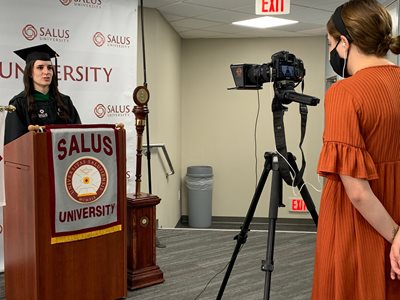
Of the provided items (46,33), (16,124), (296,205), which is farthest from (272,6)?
(296,205)

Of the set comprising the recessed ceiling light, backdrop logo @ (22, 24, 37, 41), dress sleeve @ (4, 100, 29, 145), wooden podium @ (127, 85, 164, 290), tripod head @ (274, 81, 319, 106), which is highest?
the recessed ceiling light

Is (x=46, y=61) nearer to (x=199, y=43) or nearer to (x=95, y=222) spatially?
(x=95, y=222)

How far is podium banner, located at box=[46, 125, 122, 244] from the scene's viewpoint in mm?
1971

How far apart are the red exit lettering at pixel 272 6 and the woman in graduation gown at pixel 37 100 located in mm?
1889

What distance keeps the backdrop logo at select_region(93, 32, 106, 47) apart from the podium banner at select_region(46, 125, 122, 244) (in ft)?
5.17

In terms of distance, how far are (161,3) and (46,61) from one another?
1930 millimetres

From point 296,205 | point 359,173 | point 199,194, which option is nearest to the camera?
point 359,173

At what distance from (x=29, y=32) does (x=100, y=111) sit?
2.73 ft

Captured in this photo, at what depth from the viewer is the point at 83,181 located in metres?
2.08

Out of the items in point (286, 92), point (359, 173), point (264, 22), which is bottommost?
point (359, 173)

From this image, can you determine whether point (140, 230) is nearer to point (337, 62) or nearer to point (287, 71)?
point (287, 71)

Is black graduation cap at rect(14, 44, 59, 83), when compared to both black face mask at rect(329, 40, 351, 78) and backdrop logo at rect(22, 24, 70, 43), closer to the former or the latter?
backdrop logo at rect(22, 24, 70, 43)

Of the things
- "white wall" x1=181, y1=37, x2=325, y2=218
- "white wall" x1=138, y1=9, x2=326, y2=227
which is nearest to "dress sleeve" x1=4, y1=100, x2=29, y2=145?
"white wall" x1=138, y1=9, x2=326, y2=227

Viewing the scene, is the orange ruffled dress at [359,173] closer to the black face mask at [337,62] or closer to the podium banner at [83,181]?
the black face mask at [337,62]
